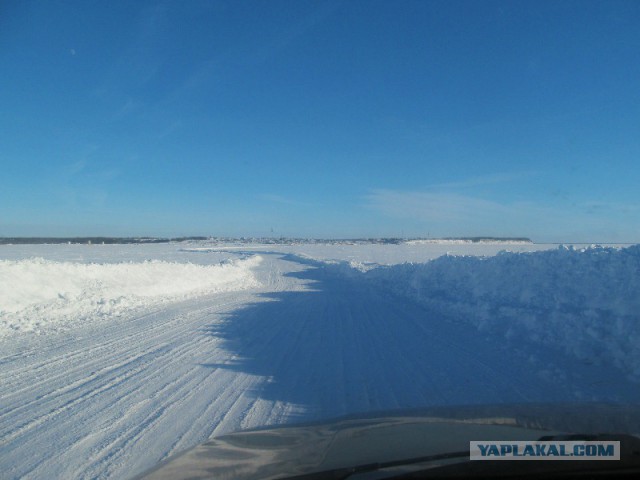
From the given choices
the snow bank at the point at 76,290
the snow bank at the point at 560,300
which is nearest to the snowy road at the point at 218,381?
the snow bank at the point at 560,300

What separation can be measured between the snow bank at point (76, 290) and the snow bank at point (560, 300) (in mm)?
10099

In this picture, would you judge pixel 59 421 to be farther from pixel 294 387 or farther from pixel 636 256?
pixel 636 256

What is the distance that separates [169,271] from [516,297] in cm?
1728

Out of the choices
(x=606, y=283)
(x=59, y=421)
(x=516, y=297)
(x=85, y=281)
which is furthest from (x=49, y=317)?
(x=606, y=283)

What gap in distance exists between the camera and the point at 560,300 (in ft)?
28.0

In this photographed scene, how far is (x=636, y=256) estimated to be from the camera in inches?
345

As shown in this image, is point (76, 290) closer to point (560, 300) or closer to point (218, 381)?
point (218, 381)

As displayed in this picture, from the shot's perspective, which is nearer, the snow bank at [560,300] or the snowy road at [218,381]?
the snowy road at [218,381]

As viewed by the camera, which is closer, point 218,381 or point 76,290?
point 218,381

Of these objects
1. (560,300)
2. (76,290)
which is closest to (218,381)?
(560,300)

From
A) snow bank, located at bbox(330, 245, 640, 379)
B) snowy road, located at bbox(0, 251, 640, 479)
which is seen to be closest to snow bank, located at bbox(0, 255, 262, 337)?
snowy road, located at bbox(0, 251, 640, 479)

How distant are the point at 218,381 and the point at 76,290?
1122 centimetres

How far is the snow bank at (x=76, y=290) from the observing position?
34.8 ft

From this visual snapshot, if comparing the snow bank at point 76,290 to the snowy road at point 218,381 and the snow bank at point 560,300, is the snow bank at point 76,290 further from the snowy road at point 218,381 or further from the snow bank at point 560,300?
the snow bank at point 560,300
